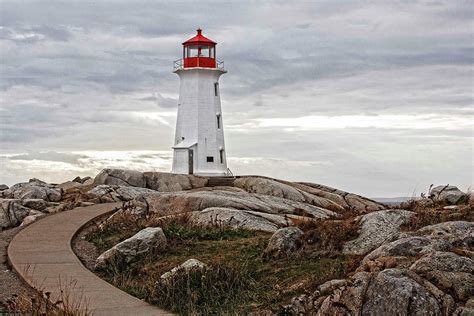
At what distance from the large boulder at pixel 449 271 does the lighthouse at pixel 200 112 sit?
3318 cm

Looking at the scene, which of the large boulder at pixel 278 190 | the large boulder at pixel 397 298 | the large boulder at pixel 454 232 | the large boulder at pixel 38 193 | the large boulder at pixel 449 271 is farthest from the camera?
the large boulder at pixel 278 190

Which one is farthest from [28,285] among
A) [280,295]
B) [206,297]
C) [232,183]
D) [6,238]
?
[232,183]

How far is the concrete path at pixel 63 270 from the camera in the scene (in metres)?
11.1

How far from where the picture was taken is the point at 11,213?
2436 cm

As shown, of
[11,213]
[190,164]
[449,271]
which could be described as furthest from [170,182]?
[449,271]

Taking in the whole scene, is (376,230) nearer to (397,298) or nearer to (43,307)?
Answer: (397,298)

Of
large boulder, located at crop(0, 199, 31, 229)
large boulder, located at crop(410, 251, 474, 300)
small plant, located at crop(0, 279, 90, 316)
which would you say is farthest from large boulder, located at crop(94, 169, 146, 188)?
large boulder, located at crop(410, 251, 474, 300)

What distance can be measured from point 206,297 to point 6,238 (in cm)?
872

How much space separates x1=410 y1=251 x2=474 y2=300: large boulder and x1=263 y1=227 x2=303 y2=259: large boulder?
411cm

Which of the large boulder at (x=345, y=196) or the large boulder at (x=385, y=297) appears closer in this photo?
the large boulder at (x=385, y=297)

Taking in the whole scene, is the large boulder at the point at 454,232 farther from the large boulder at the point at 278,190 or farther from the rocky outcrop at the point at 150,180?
the rocky outcrop at the point at 150,180

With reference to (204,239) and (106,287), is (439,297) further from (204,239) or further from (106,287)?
(204,239)

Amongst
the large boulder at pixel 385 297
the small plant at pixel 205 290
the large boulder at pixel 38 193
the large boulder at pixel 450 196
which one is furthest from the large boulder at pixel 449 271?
the large boulder at pixel 38 193

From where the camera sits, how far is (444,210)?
17641mm
